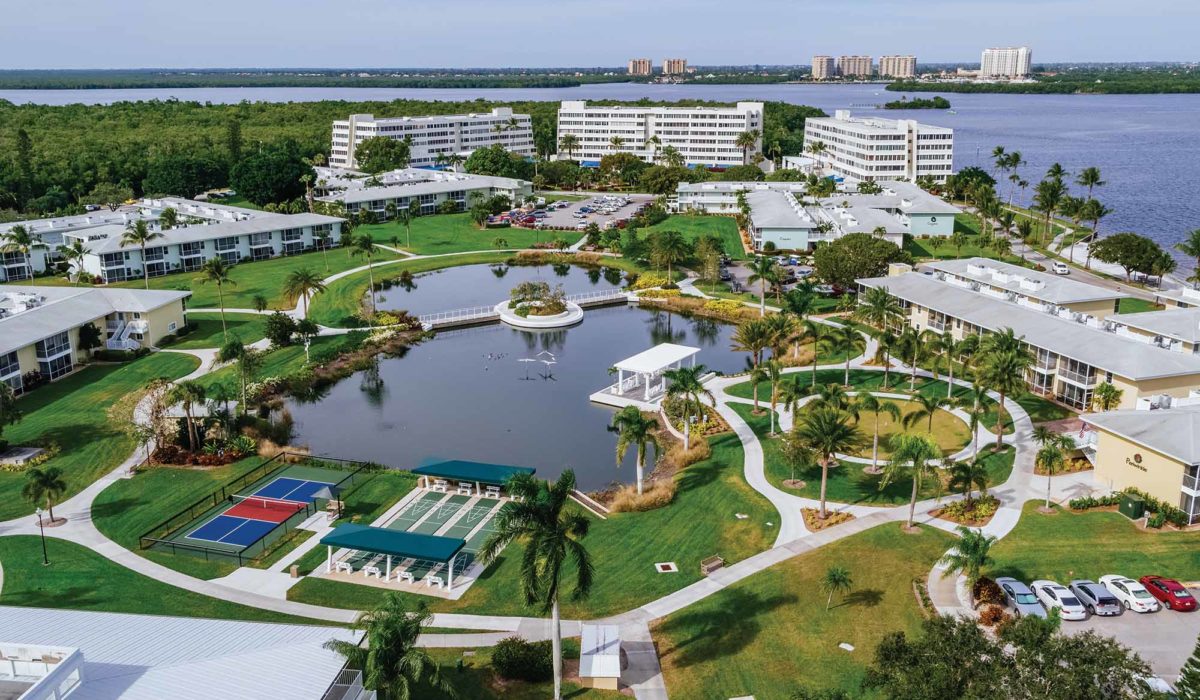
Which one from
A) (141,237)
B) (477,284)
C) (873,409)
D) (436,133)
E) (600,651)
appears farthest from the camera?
(436,133)

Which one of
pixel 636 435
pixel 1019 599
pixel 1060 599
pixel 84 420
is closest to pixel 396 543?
pixel 636 435

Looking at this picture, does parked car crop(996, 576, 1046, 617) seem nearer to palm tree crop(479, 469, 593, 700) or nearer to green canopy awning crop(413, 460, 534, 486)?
palm tree crop(479, 469, 593, 700)

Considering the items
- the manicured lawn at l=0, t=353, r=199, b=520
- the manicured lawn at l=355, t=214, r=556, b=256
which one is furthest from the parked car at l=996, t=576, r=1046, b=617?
the manicured lawn at l=355, t=214, r=556, b=256

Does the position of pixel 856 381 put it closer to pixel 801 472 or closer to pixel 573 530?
pixel 801 472

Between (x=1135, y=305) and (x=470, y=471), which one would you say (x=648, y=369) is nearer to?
(x=470, y=471)

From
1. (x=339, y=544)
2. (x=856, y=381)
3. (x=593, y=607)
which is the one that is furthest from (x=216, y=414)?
(x=856, y=381)

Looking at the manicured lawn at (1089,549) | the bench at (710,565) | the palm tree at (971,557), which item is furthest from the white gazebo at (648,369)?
the palm tree at (971,557)

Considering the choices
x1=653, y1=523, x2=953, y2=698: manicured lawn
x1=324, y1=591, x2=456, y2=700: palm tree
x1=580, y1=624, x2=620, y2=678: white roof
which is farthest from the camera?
x1=653, y1=523, x2=953, y2=698: manicured lawn
